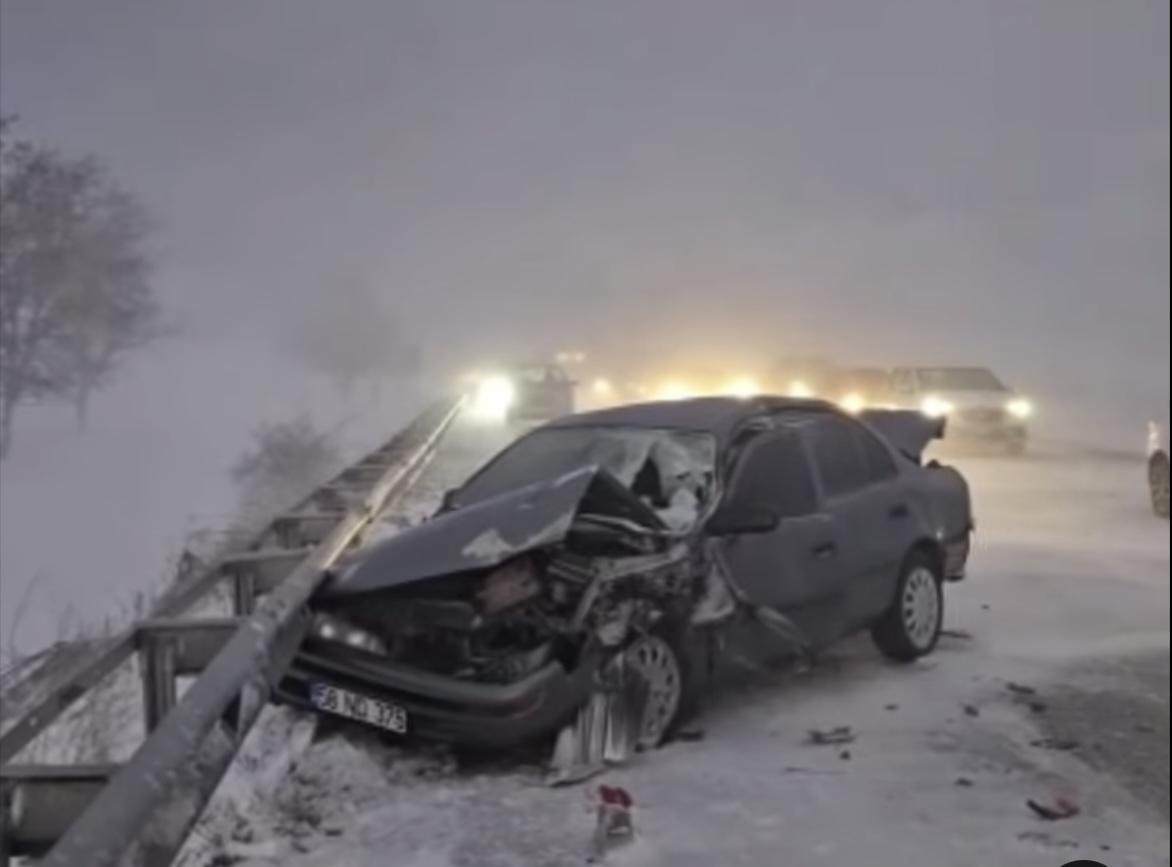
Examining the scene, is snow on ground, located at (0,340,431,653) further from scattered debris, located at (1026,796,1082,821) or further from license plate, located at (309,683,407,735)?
scattered debris, located at (1026,796,1082,821)

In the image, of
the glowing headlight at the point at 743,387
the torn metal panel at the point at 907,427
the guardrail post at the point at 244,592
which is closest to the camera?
the guardrail post at the point at 244,592

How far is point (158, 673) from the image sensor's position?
3518mm

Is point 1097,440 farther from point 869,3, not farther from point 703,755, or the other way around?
point 869,3

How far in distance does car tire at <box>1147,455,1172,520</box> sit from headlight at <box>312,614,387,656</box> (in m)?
5.81

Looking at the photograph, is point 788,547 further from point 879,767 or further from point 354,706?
point 354,706

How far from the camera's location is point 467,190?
9.47 ft

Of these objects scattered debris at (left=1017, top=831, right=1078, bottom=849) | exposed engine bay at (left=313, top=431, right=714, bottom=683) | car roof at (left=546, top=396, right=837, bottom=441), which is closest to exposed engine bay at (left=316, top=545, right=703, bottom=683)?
exposed engine bay at (left=313, top=431, right=714, bottom=683)

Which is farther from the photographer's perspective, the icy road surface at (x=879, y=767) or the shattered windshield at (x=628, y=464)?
the shattered windshield at (x=628, y=464)

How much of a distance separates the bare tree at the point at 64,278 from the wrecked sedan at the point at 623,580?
4.35 ft

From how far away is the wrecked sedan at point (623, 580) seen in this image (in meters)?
4.23

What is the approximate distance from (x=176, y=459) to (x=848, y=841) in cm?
178

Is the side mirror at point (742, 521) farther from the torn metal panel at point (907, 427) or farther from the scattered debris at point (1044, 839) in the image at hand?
the scattered debris at point (1044, 839)

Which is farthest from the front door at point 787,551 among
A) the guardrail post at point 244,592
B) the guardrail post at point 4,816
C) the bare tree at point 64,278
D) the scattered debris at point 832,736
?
the guardrail post at point 4,816

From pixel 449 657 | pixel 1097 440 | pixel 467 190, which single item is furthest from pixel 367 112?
pixel 1097 440
